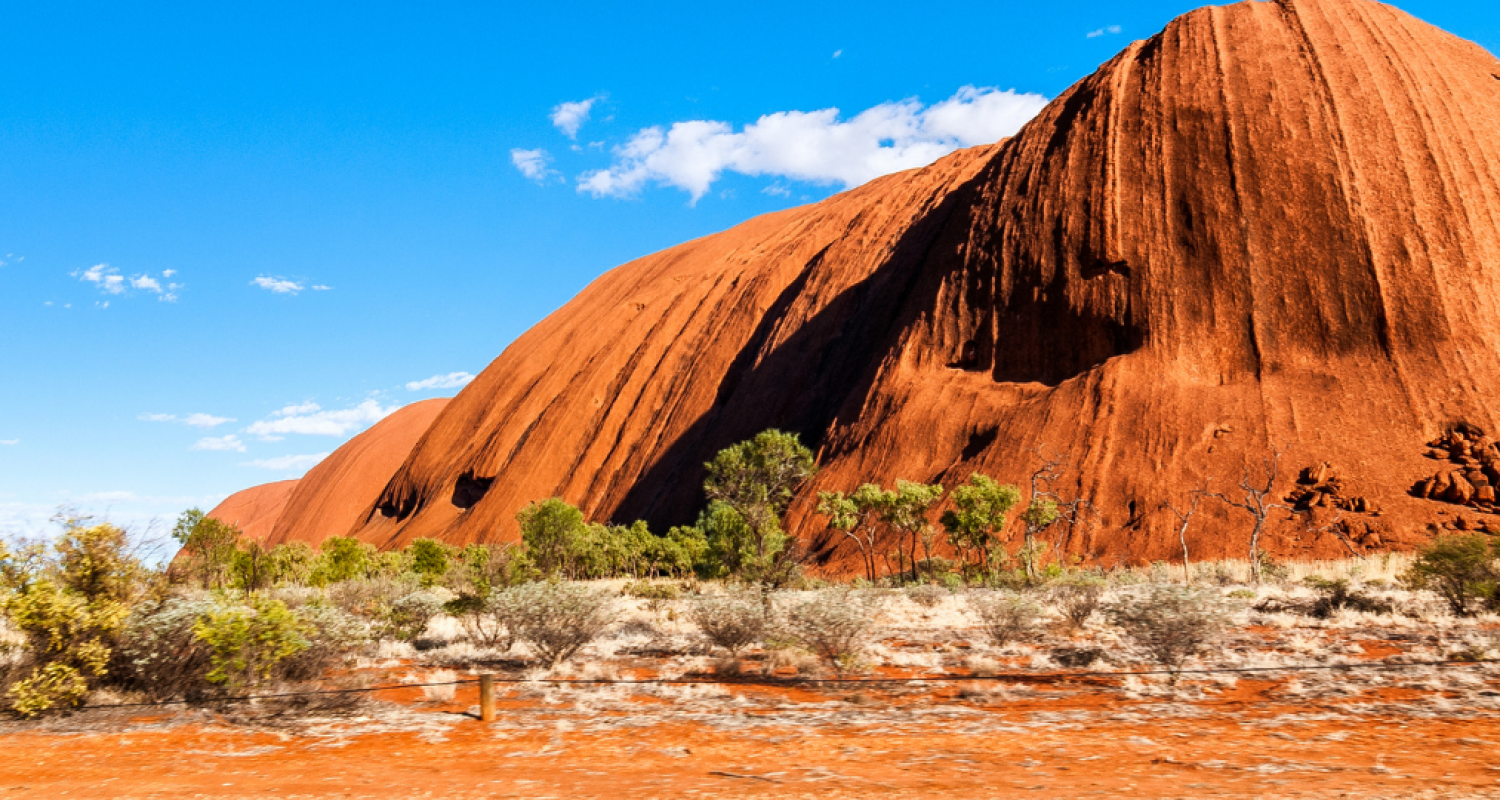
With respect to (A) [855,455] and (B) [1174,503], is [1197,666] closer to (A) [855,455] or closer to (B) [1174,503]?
(B) [1174,503]

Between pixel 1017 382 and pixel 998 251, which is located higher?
pixel 998 251

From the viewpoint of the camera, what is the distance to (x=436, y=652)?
14188mm

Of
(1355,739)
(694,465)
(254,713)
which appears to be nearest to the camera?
(1355,739)

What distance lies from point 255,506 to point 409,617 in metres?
115

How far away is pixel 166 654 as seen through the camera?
32.5 feet

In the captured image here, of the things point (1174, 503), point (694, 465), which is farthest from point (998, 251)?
point (694, 465)

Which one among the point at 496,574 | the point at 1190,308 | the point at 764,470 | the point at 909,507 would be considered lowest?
the point at 496,574

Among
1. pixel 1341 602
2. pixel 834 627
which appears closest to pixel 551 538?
pixel 834 627

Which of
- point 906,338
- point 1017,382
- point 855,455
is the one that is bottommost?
point 855,455

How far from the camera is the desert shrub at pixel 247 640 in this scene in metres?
9.61

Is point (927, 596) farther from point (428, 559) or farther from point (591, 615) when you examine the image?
point (428, 559)

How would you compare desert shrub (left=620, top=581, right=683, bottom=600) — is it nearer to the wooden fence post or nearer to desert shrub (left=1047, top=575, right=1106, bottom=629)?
desert shrub (left=1047, top=575, right=1106, bottom=629)

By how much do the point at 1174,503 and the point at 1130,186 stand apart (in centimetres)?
1474

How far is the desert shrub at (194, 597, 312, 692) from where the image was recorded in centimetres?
961
